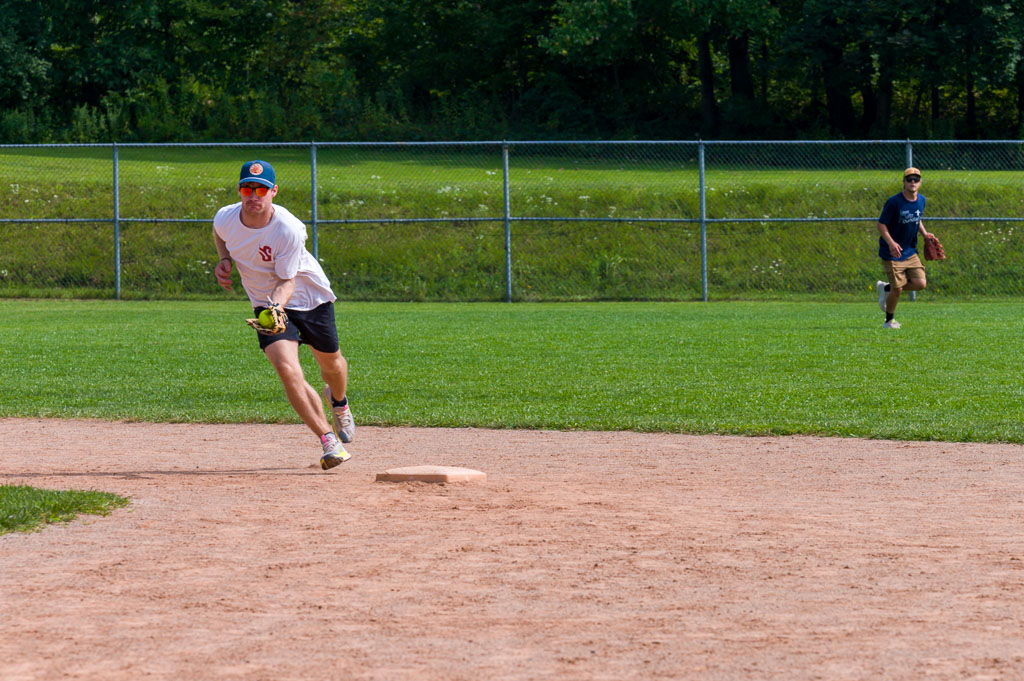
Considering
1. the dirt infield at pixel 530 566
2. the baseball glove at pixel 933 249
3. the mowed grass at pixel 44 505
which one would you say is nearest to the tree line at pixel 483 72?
the baseball glove at pixel 933 249

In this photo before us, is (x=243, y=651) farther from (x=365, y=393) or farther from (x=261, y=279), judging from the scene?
(x=365, y=393)

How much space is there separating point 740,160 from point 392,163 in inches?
354

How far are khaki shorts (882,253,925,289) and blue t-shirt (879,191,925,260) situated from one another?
61 mm

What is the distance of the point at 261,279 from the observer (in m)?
7.99

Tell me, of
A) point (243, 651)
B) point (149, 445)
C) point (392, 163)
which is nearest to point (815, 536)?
point (243, 651)

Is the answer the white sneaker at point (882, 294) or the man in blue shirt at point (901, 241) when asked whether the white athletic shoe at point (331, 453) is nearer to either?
the man in blue shirt at point (901, 241)

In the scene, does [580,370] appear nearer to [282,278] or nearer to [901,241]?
[901,241]

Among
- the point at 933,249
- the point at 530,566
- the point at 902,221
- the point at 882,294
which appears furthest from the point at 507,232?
the point at 530,566

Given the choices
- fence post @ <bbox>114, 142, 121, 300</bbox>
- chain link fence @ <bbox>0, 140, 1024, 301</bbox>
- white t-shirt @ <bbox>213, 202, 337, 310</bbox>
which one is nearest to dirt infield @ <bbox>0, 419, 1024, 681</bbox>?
white t-shirt @ <bbox>213, 202, 337, 310</bbox>

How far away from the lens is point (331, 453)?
8.02 m

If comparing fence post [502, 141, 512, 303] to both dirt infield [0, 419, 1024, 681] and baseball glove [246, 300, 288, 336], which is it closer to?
dirt infield [0, 419, 1024, 681]

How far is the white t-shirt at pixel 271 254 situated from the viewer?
7.79 meters

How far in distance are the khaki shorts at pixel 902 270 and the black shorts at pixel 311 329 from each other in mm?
9749

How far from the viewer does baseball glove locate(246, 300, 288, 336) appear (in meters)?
7.66
